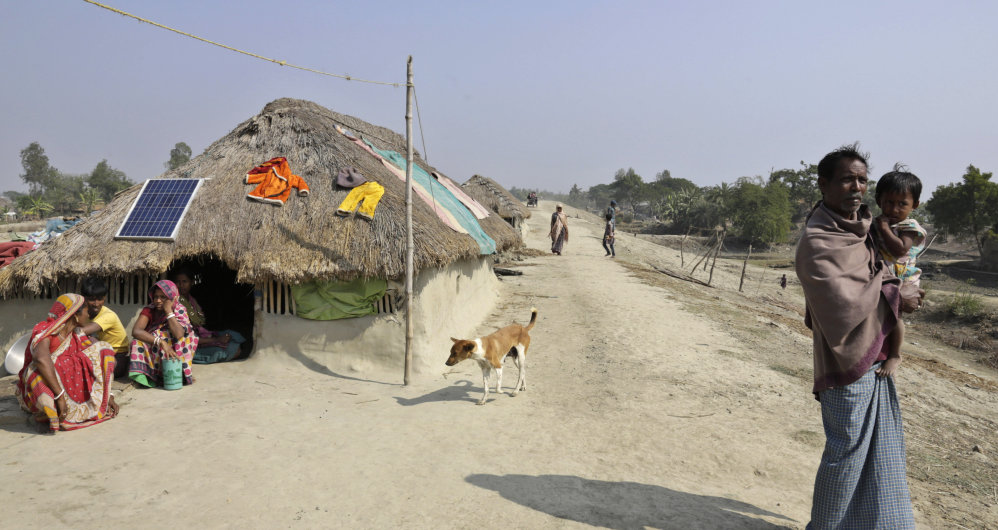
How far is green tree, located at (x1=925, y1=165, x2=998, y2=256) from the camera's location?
2674 centimetres

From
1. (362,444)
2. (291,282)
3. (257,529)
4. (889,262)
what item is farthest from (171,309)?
(889,262)

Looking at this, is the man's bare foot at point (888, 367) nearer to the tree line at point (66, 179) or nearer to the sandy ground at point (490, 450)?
the sandy ground at point (490, 450)

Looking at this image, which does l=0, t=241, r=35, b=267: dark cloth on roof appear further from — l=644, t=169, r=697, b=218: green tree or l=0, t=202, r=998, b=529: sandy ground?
l=644, t=169, r=697, b=218: green tree

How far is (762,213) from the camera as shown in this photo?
39594 millimetres

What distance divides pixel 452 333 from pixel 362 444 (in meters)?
3.55

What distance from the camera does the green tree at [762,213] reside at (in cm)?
3925

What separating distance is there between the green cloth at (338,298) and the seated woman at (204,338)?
1124mm

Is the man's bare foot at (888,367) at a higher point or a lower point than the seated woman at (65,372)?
higher

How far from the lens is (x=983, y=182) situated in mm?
27000

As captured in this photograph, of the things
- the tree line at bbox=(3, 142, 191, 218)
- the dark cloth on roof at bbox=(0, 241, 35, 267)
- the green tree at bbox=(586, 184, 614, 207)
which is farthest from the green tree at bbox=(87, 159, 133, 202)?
the green tree at bbox=(586, 184, 614, 207)

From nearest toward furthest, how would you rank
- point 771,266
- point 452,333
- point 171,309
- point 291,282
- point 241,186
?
point 171,309
point 291,282
point 241,186
point 452,333
point 771,266

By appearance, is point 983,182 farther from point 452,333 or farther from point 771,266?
point 452,333

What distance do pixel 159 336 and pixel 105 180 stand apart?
5792 cm

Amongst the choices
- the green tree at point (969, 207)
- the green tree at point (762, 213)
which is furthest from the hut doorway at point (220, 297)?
the green tree at point (762, 213)
